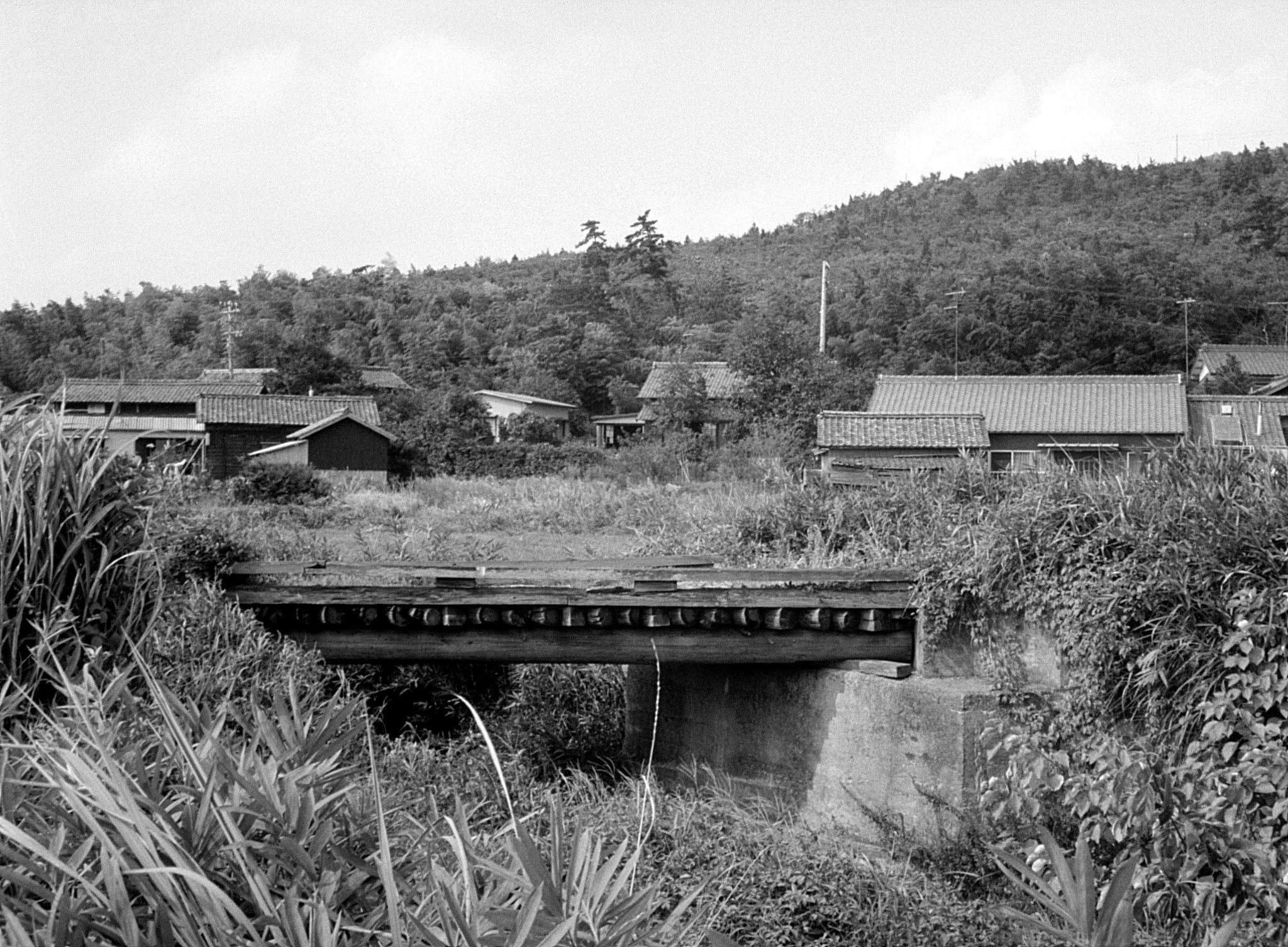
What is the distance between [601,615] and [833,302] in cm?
5498

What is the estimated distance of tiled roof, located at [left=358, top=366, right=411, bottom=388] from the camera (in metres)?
53.6

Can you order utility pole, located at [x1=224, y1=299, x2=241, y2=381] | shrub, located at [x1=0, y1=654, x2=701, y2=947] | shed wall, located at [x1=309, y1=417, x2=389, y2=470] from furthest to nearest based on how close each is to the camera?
utility pole, located at [x1=224, y1=299, x2=241, y2=381] → shed wall, located at [x1=309, y1=417, x2=389, y2=470] → shrub, located at [x1=0, y1=654, x2=701, y2=947]

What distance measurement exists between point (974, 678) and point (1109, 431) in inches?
1021

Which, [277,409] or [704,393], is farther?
[704,393]

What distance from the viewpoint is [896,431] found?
2617 cm

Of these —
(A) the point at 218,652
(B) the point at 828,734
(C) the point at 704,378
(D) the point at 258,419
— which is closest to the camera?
(A) the point at 218,652

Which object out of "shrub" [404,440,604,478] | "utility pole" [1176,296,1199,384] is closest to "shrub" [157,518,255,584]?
"shrub" [404,440,604,478]

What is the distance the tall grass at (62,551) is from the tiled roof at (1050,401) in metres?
28.4

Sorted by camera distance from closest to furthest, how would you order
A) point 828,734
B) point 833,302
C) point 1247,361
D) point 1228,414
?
point 828,734
point 1228,414
point 1247,361
point 833,302

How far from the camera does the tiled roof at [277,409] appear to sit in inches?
1588

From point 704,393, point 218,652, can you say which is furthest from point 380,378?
point 218,652

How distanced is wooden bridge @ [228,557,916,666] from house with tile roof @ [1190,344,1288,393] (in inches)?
1812

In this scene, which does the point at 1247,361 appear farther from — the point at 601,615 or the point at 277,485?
the point at 601,615

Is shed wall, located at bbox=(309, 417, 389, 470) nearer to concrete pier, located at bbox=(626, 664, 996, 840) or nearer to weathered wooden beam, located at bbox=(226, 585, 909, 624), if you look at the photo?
concrete pier, located at bbox=(626, 664, 996, 840)
